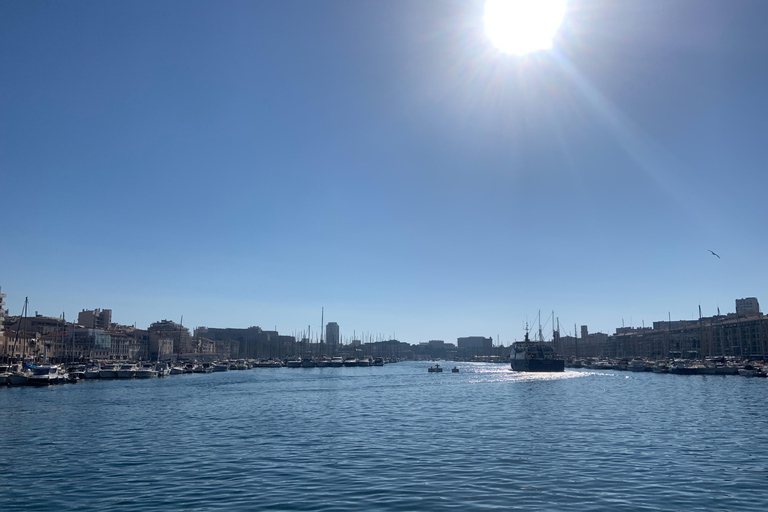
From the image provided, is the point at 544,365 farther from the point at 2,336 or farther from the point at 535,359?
the point at 2,336

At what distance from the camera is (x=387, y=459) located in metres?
29.3

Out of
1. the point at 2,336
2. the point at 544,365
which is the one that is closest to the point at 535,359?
the point at 544,365

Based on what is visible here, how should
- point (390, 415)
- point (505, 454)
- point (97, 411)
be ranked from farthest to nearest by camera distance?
point (97, 411) → point (390, 415) → point (505, 454)

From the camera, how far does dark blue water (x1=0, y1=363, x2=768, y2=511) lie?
69.9 feet

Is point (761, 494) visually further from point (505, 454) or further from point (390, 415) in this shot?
point (390, 415)

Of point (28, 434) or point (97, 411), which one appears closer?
point (28, 434)

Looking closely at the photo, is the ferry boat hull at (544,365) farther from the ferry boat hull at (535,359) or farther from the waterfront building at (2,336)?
the waterfront building at (2,336)

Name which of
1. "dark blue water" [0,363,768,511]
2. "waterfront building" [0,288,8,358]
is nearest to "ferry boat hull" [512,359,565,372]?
"dark blue water" [0,363,768,511]

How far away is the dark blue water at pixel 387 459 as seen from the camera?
2131 centimetres

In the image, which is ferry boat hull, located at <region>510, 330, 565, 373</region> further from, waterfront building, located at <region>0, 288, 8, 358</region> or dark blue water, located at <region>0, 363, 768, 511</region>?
waterfront building, located at <region>0, 288, 8, 358</region>

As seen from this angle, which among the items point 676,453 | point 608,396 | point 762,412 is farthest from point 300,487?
point 608,396

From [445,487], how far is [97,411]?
4700 cm

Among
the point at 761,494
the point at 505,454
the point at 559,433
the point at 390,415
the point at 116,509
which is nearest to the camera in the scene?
the point at 116,509

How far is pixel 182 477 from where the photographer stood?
82.8 ft
